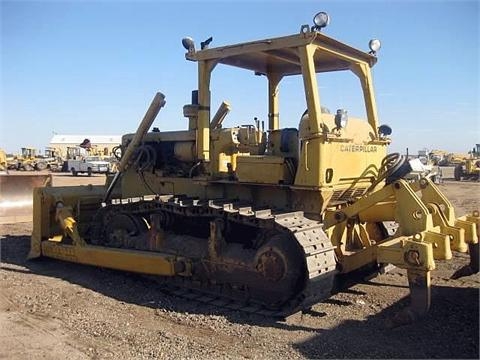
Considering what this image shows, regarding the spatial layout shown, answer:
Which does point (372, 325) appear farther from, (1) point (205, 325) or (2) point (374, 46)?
(2) point (374, 46)

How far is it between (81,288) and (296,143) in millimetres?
3488

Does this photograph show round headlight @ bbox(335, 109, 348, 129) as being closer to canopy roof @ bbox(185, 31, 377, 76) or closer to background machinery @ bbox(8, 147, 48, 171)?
canopy roof @ bbox(185, 31, 377, 76)

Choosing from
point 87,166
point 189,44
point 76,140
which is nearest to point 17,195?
point 189,44

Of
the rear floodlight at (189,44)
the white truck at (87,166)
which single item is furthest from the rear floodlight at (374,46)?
the white truck at (87,166)

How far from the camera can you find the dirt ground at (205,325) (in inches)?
181

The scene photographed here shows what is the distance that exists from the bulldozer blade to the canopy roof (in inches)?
224

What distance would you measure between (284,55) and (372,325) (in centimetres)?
361

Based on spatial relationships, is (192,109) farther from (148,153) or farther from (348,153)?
(348,153)

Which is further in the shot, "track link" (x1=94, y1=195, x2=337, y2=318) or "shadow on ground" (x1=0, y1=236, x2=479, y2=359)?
"track link" (x1=94, y1=195, x2=337, y2=318)

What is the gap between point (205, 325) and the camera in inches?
210

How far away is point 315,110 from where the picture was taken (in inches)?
225

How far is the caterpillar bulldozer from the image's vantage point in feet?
17.9

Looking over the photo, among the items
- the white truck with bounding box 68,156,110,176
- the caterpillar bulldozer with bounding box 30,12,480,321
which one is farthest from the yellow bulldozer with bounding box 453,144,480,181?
the caterpillar bulldozer with bounding box 30,12,480,321

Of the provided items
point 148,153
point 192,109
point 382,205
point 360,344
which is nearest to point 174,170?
point 148,153
